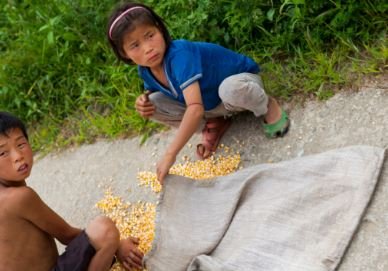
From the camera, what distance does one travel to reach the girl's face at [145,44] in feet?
7.60

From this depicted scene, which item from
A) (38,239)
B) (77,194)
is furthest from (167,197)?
(77,194)

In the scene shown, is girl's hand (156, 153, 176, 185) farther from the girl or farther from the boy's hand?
the boy's hand

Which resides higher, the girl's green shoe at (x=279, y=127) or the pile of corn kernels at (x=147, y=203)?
the girl's green shoe at (x=279, y=127)

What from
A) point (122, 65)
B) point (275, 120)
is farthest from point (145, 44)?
point (122, 65)

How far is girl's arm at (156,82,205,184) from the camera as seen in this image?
2.30 meters

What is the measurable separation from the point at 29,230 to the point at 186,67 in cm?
100

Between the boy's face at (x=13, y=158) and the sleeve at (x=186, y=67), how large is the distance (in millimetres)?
758

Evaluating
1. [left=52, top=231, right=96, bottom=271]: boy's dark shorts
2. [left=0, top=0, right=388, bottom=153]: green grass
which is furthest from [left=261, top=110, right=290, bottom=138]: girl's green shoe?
[left=52, top=231, right=96, bottom=271]: boy's dark shorts

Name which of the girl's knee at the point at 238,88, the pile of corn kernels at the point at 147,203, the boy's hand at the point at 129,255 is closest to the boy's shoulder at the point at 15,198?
the boy's hand at the point at 129,255

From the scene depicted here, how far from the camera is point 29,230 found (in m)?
2.11

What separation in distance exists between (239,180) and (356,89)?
807mm

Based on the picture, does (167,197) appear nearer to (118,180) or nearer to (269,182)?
(269,182)

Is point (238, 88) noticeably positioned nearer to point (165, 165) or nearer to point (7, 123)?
point (165, 165)

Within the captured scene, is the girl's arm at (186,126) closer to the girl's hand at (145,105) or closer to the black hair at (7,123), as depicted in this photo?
the girl's hand at (145,105)
